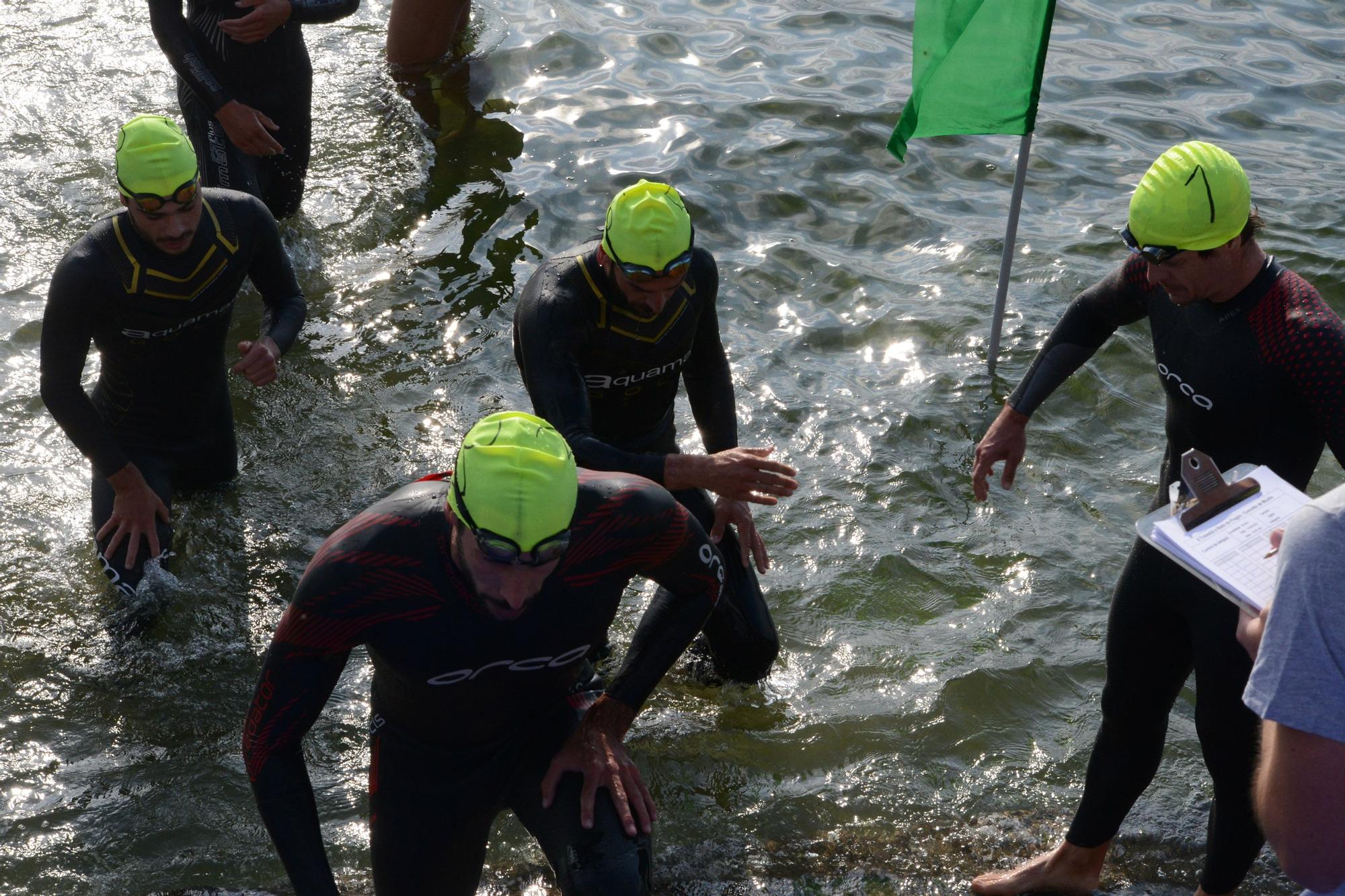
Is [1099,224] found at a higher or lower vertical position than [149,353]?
lower

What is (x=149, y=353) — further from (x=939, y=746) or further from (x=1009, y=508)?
(x=1009, y=508)

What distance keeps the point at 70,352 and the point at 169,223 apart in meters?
0.65

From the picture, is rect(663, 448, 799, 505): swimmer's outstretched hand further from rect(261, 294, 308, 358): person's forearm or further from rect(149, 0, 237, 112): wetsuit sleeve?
rect(149, 0, 237, 112): wetsuit sleeve

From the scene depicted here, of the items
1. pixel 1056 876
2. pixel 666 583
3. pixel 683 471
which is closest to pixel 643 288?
pixel 683 471

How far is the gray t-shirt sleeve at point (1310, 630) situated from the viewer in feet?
6.97

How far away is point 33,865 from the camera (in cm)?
443

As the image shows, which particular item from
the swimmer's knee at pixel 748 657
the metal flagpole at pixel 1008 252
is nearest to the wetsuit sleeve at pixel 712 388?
the swimmer's knee at pixel 748 657

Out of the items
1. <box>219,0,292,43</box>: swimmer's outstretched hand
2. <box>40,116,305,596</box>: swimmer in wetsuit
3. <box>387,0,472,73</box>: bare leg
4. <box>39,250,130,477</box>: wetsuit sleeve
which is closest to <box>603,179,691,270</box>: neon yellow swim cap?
<box>40,116,305,596</box>: swimmer in wetsuit

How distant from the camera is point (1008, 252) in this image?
23.9 feet

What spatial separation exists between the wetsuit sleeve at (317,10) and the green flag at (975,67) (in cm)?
345

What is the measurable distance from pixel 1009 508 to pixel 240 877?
422cm

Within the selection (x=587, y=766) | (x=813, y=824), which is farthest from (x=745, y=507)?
(x=587, y=766)

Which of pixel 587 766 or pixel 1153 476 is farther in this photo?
pixel 1153 476

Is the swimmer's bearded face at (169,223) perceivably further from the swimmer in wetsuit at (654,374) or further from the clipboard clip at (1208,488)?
the clipboard clip at (1208,488)
